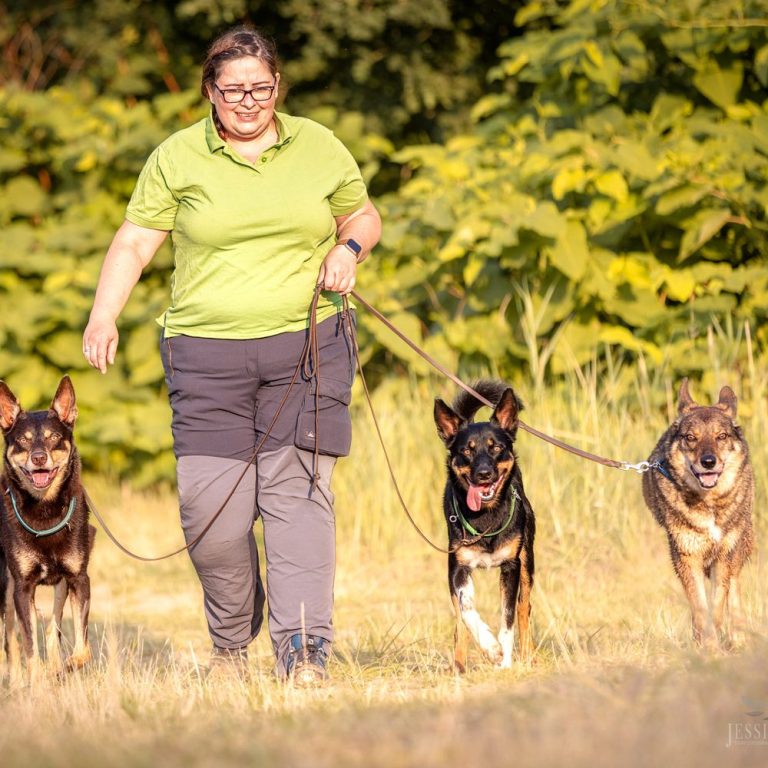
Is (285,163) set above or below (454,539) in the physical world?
above

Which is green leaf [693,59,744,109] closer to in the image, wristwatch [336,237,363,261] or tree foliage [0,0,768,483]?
tree foliage [0,0,768,483]

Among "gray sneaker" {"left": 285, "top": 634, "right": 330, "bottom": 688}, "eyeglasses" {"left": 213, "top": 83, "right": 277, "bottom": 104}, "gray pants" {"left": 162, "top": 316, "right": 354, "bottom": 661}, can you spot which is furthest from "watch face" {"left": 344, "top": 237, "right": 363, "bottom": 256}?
"gray sneaker" {"left": 285, "top": 634, "right": 330, "bottom": 688}

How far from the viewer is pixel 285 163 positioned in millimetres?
4984

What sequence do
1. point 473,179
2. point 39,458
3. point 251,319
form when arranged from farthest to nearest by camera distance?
point 473,179 < point 39,458 < point 251,319

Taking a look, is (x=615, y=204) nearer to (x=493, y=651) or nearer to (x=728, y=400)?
(x=728, y=400)

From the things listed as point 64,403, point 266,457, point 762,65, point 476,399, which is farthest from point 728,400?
point 762,65

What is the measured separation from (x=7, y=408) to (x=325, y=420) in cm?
174

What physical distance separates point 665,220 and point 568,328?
103cm

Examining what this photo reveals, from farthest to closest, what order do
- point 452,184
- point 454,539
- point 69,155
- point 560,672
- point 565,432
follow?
point 69,155, point 452,184, point 565,432, point 454,539, point 560,672

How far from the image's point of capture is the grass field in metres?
3.09

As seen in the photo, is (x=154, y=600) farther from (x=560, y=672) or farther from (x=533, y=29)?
(x=533, y=29)

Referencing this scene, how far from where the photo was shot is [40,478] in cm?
551

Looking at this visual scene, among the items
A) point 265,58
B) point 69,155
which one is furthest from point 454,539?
point 69,155

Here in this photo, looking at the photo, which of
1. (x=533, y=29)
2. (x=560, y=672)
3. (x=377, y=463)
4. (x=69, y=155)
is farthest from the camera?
(x=533, y=29)
